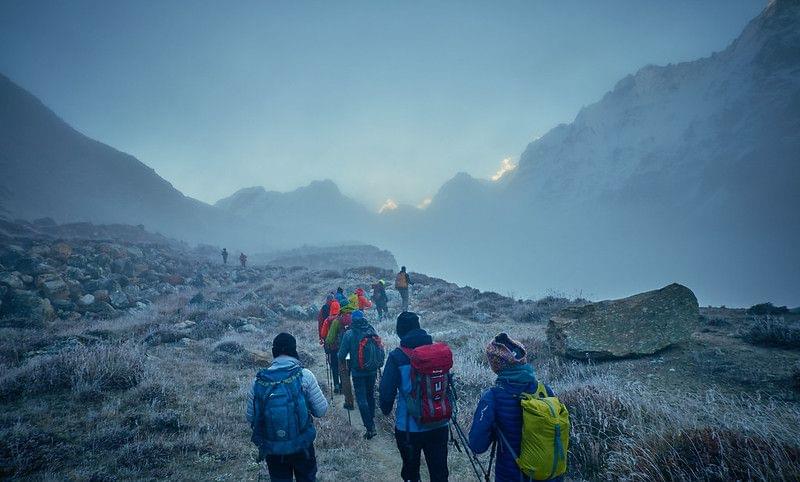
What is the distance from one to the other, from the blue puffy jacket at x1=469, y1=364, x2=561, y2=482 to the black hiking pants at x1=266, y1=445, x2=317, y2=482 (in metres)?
1.80

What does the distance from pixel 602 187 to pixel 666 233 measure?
32.0m

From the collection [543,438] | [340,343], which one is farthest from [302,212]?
[543,438]

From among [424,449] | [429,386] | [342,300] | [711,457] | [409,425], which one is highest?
[342,300]

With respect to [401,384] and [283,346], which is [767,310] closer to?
[401,384]

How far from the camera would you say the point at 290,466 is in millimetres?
3475

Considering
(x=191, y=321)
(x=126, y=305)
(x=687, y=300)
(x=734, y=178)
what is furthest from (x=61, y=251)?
(x=734, y=178)

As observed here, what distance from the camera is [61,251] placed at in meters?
20.3

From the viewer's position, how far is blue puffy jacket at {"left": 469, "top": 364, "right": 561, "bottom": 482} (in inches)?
110

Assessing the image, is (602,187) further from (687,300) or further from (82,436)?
(82,436)

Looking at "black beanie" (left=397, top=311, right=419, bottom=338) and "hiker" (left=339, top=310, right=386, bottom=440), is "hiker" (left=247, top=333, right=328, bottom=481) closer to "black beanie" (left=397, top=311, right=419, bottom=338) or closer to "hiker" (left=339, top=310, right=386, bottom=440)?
"black beanie" (left=397, top=311, right=419, bottom=338)

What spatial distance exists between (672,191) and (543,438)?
16834 cm

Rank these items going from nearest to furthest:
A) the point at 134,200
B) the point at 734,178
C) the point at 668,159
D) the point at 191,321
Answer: the point at 191,321
the point at 134,200
the point at 734,178
the point at 668,159

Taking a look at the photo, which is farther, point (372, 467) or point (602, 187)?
point (602, 187)

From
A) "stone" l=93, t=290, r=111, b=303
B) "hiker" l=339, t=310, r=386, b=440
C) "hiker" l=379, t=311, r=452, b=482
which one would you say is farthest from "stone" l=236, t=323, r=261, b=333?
"hiker" l=379, t=311, r=452, b=482
